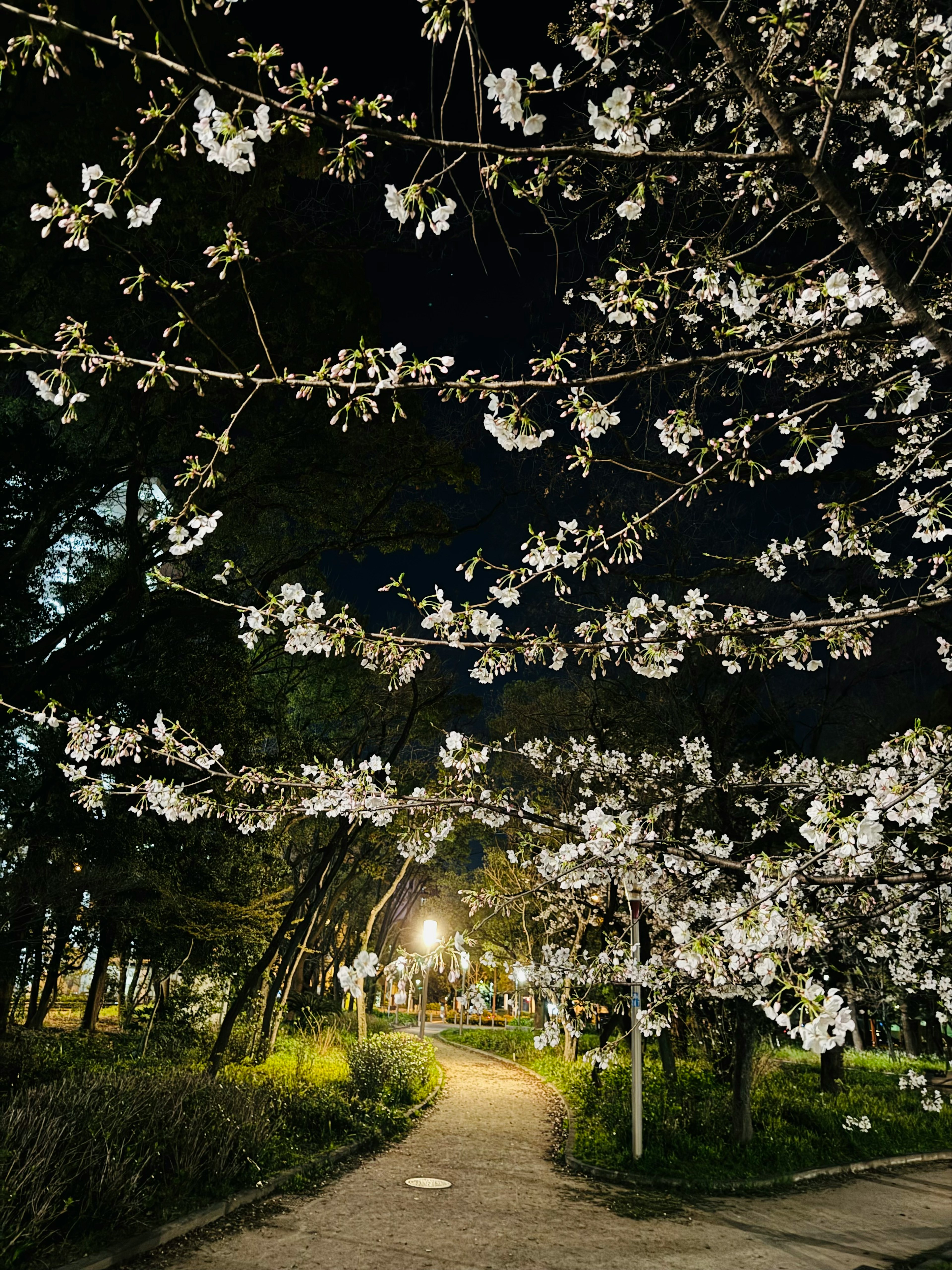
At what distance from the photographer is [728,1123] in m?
10.5

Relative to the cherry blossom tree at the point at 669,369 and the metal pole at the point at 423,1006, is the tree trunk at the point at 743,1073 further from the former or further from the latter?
the metal pole at the point at 423,1006

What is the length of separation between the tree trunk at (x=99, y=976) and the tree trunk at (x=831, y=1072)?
14837mm

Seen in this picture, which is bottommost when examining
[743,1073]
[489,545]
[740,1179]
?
[740,1179]

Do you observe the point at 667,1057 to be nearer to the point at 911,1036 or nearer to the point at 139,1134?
the point at 139,1134

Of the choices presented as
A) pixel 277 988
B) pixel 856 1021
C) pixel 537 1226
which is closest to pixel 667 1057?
pixel 856 1021

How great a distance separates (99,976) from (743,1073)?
14.3m

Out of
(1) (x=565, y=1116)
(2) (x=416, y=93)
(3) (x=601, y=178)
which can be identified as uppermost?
(2) (x=416, y=93)

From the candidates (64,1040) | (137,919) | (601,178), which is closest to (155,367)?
(601,178)

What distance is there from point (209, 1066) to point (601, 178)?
41.6 feet

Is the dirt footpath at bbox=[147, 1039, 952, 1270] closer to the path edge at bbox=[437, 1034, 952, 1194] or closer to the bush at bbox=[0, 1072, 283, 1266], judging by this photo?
the path edge at bbox=[437, 1034, 952, 1194]

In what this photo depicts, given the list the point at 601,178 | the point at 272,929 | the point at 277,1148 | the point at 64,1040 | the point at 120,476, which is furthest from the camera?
the point at 272,929

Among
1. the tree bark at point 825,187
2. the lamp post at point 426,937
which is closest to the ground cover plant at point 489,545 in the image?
the tree bark at point 825,187

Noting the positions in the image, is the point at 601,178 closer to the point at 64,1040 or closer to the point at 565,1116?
the point at 565,1116

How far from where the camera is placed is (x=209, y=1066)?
37.1ft
